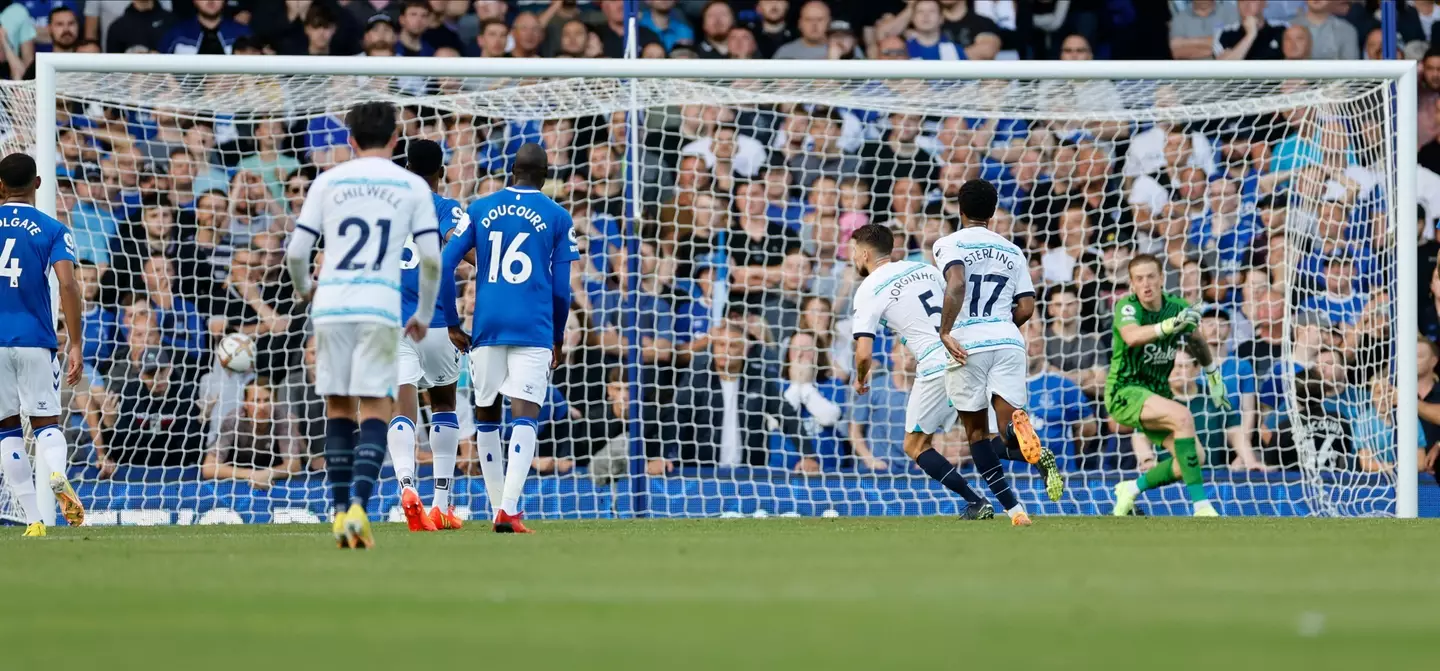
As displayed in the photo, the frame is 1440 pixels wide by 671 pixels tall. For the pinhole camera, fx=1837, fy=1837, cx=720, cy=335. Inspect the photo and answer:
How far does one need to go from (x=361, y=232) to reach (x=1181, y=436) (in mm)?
5799

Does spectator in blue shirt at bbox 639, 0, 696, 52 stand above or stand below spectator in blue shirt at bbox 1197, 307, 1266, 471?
above

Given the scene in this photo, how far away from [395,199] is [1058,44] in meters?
8.88

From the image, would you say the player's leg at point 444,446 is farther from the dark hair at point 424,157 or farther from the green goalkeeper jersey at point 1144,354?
the green goalkeeper jersey at point 1144,354

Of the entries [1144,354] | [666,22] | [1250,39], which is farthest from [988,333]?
[1250,39]

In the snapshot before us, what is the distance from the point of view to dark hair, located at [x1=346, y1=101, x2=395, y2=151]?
7785mm

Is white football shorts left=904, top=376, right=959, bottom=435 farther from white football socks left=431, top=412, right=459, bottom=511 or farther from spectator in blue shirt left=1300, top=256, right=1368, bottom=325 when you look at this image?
spectator in blue shirt left=1300, top=256, right=1368, bottom=325

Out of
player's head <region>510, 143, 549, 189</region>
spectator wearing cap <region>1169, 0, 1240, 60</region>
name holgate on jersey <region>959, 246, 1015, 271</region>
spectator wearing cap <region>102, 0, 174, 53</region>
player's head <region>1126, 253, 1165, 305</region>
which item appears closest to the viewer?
player's head <region>510, 143, 549, 189</region>

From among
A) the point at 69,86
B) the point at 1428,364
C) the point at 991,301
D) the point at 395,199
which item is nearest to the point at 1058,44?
the point at 1428,364

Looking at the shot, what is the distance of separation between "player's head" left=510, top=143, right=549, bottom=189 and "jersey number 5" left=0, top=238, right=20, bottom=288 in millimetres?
2889

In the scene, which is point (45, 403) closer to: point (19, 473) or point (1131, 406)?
point (19, 473)

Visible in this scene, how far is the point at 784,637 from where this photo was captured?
14.3 ft

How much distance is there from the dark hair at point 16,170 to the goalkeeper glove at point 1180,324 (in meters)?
6.65

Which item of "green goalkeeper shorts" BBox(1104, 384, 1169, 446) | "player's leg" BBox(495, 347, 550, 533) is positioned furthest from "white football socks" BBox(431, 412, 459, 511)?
"green goalkeeper shorts" BBox(1104, 384, 1169, 446)

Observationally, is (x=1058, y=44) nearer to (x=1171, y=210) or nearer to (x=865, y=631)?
(x=1171, y=210)
